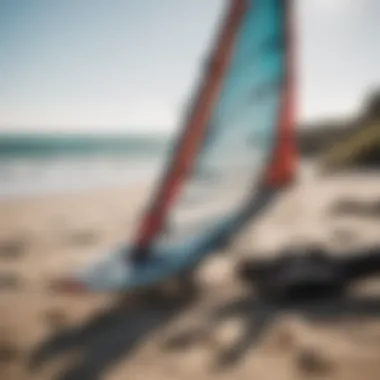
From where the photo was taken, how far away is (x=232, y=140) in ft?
5.16

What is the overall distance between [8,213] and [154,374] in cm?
162

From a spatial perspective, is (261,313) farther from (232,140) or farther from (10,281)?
(10,281)

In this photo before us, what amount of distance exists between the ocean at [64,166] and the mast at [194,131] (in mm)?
2026

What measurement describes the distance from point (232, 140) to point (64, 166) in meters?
6.66

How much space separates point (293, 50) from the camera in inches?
66.8

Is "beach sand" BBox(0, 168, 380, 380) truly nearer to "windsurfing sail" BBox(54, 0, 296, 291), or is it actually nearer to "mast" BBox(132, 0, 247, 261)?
"windsurfing sail" BBox(54, 0, 296, 291)

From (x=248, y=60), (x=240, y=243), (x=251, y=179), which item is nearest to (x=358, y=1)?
(x=248, y=60)

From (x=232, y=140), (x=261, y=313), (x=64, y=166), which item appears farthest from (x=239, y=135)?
(x=64, y=166)

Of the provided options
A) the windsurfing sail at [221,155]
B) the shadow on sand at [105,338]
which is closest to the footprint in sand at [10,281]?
the windsurfing sail at [221,155]

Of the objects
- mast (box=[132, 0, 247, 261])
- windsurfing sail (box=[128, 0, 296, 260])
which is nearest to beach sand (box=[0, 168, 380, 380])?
windsurfing sail (box=[128, 0, 296, 260])

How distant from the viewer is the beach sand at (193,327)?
3.12 ft

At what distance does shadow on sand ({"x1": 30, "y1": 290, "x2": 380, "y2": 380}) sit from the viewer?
990 mm

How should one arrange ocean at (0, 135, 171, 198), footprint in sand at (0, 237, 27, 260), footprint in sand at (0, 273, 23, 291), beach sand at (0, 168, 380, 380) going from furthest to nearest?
1. ocean at (0, 135, 171, 198)
2. footprint in sand at (0, 237, 27, 260)
3. footprint in sand at (0, 273, 23, 291)
4. beach sand at (0, 168, 380, 380)

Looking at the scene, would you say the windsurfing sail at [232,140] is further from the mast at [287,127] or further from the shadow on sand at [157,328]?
the shadow on sand at [157,328]
